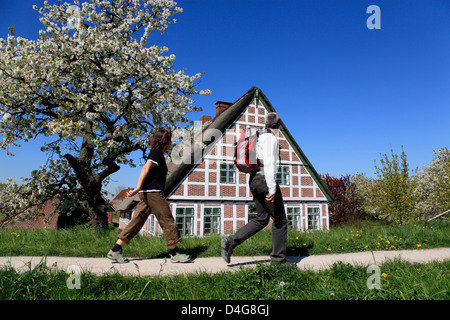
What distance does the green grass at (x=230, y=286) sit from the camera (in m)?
2.14

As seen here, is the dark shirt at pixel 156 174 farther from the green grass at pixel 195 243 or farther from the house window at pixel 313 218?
the house window at pixel 313 218

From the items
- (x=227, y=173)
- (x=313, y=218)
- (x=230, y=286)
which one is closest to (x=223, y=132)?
(x=227, y=173)

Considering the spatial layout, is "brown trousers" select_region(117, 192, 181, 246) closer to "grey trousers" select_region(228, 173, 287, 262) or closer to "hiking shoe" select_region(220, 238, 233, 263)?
"hiking shoe" select_region(220, 238, 233, 263)

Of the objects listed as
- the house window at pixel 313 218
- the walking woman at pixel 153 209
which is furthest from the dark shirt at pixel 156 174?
the house window at pixel 313 218

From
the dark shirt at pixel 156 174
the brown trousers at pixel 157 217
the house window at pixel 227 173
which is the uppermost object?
the house window at pixel 227 173

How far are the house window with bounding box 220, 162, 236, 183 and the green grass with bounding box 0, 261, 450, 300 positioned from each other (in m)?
11.8

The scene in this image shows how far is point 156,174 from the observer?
12.1ft

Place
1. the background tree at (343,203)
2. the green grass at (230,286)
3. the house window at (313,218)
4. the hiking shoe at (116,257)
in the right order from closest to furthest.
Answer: the green grass at (230,286) → the hiking shoe at (116,257) → the house window at (313,218) → the background tree at (343,203)

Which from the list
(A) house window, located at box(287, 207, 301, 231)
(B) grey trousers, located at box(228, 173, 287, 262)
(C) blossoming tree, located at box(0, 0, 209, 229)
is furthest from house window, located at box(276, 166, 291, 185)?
(B) grey trousers, located at box(228, 173, 287, 262)

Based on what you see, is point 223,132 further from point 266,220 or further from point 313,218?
point 266,220

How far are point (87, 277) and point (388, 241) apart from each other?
15.6 feet

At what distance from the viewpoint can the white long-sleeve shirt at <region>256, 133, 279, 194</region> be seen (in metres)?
3.30
